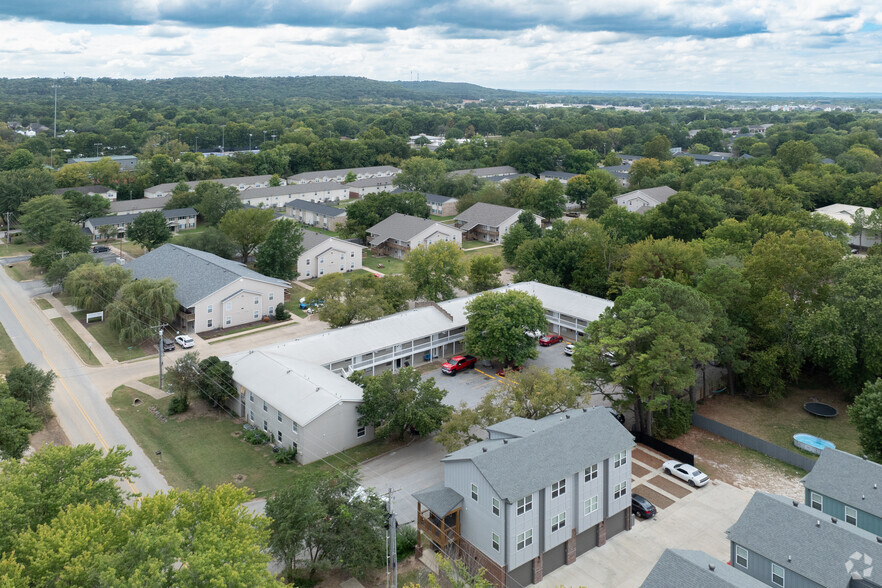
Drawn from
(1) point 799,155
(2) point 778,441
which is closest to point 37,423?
(2) point 778,441

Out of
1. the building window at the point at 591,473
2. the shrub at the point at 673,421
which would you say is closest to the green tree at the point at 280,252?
the shrub at the point at 673,421

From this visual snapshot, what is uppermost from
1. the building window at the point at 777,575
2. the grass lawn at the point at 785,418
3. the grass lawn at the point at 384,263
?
the grass lawn at the point at 384,263

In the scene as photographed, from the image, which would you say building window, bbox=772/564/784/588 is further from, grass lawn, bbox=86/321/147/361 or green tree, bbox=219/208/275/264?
green tree, bbox=219/208/275/264

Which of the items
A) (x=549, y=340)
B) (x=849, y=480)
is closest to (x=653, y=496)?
(x=849, y=480)

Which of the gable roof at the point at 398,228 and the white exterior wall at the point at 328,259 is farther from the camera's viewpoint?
the gable roof at the point at 398,228

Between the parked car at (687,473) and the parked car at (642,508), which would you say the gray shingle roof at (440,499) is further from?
the parked car at (687,473)

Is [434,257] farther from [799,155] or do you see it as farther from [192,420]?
[799,155]
